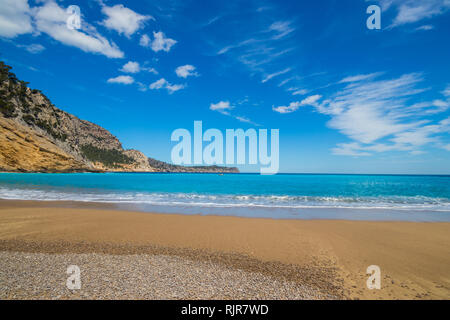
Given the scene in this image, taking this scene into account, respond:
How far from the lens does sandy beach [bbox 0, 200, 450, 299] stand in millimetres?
4406

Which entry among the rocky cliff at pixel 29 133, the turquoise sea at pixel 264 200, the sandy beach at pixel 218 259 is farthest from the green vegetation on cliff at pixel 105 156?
the sandy beach at pixel 218 259

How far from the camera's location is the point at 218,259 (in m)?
6.39

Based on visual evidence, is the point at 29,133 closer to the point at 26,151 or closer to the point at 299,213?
the point at 26,151

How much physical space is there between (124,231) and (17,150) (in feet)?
244

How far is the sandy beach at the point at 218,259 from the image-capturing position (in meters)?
4.41
